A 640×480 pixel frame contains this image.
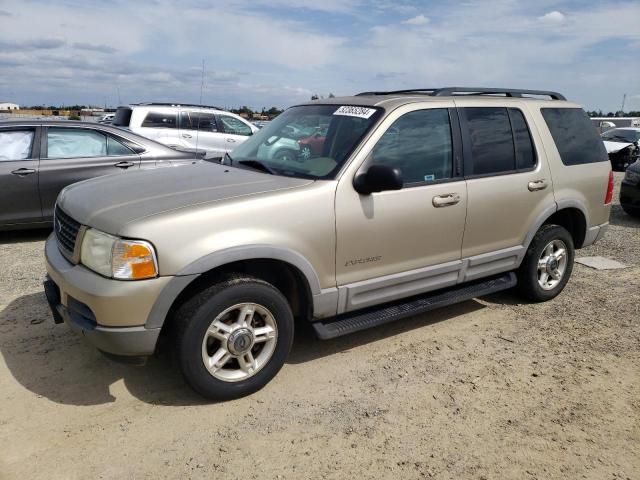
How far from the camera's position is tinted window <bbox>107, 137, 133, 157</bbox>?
267 inches

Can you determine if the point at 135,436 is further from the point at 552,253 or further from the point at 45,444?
the point at 552,253

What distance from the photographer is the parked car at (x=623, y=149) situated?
1689 cm

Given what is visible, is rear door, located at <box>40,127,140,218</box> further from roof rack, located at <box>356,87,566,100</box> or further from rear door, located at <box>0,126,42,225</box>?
roof rack, located at <box>356,87,566,100</box>

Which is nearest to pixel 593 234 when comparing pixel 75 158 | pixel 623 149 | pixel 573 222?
pixel 573 222

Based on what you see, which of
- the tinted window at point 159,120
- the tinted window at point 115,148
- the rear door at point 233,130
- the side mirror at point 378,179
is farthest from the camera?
the rear door at point 233,130

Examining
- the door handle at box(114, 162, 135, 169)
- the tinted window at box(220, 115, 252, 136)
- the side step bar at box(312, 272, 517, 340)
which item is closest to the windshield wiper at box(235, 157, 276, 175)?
the side step bar at box(312, 272, 517, 340)

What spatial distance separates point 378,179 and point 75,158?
4.77 m

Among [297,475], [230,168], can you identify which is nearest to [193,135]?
[230,168]

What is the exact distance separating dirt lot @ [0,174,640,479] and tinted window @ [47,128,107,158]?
2683 millimetres

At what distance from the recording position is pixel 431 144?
389 cm

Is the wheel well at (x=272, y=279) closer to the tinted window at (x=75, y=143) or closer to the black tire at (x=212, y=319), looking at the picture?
the black tire at (x=212, y=319)

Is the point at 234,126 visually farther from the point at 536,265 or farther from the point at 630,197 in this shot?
the point at 536,265

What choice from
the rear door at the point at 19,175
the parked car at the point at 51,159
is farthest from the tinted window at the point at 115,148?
the rear door at the point at 19,175

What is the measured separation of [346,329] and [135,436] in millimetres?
1416
